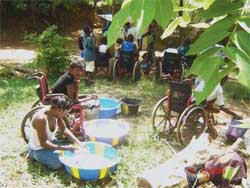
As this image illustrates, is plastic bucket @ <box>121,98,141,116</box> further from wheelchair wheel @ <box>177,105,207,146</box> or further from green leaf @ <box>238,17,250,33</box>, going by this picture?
green leaf @ <box>238,17,250,33</box>

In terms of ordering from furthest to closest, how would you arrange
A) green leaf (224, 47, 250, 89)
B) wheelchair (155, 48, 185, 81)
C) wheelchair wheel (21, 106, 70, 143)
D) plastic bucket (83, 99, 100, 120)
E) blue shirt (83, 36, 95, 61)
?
wheelchair (155, 48, 185, 81), blue shirt (83, 36, 95, 61), plastic bucket (83, 99, 100, 120), wheelchair wheel (21, 106, 70, 143), green leaf (224, 47, 250, 89)

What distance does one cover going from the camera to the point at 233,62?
62 cm

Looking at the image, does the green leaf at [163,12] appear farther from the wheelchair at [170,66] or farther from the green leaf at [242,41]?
the wheelchair at [170,66]

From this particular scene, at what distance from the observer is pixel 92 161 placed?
14.7 ft

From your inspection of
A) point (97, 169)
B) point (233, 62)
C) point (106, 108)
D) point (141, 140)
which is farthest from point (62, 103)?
point (233, 62)

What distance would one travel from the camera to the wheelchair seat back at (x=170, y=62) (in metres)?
7.79

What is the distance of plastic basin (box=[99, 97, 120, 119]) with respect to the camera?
5.86m

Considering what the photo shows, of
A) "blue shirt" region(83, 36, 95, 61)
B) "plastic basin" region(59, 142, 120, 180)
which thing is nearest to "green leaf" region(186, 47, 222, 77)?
→ "plastic basin" region(59, 142, 120, 180)

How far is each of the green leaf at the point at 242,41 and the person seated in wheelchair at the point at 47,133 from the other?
140 inches

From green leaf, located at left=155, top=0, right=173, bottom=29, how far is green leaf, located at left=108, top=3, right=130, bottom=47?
5cm

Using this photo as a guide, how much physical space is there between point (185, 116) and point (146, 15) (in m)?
4.52

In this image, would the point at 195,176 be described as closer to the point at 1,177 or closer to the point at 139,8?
the point at 1,177

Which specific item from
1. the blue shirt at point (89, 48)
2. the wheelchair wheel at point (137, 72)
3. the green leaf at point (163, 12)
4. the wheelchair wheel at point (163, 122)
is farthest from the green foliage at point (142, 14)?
the wheelchair wheel at point (137, 72)

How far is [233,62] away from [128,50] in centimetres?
741
